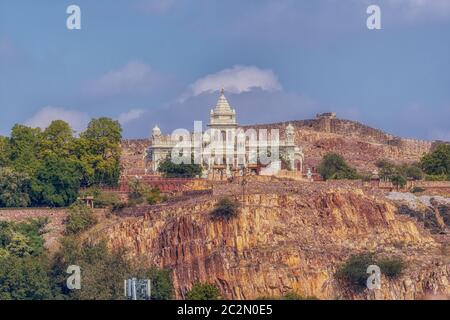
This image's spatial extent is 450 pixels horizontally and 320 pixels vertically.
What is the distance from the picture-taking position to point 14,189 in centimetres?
11056

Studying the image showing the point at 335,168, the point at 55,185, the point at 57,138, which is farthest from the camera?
the point at 335,168

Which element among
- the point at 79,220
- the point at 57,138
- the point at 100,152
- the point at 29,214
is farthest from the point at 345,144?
the point at 79,220

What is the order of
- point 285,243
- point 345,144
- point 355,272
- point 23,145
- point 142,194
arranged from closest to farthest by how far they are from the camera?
point 355,272
point 285,243
point 142,194
point 23,145
point 345,144

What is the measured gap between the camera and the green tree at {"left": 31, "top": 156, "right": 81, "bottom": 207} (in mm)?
110062

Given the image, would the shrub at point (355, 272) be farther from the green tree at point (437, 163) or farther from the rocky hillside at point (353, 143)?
the rocky hillside at point (353, 143)

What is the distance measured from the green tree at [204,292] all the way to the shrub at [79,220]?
43.8 feet

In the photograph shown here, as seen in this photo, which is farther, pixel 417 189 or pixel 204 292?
pixel 417 189

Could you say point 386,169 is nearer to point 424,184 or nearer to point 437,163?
point 424,184

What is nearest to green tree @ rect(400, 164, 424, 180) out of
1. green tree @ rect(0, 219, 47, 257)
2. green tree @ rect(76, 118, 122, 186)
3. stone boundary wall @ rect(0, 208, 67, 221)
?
green tree @ rect(76, 118, 122, 186)

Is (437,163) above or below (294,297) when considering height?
above

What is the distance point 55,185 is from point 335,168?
18.5 metres

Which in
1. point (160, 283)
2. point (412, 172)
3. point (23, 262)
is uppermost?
point (412, 172)

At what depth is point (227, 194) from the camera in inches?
3962
